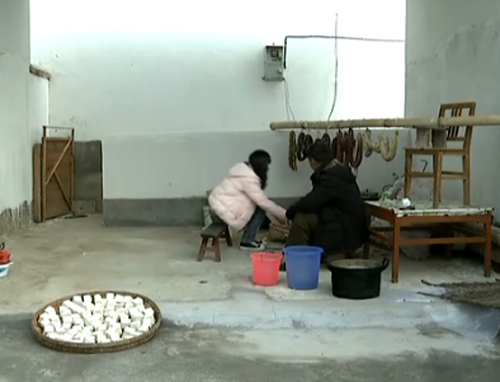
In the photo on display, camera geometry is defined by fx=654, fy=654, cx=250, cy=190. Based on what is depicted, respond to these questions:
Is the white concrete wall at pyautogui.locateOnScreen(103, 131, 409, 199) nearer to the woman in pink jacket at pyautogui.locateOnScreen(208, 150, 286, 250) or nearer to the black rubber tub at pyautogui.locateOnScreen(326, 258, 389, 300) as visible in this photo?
the woman in pink jacket at pyautogui.locateOnScreen(208, 150, 286, 250)

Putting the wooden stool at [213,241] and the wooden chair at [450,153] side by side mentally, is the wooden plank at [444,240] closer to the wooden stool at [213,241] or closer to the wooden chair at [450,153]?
the wooden chair at [450,153]

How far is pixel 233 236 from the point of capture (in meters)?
6.96

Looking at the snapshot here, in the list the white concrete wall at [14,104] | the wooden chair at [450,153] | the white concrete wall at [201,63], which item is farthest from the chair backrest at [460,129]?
the white concrete wall at [14,104]

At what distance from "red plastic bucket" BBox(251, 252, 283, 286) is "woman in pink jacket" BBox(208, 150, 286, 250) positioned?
48.4 inches

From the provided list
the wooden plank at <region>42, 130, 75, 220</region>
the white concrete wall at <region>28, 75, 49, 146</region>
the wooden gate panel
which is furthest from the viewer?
the wooden plank at <region>42, 130, 75, 220</region>

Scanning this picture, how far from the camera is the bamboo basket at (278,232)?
6.59 meters

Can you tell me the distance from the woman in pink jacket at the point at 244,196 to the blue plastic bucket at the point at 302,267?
1.30 meters

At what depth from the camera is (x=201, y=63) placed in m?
9.02

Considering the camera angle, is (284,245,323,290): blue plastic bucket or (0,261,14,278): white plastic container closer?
(284,245,323,290): blue plastic bucket

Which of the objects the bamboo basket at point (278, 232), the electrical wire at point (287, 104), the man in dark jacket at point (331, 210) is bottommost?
the bamboo basket at point (278, 232)

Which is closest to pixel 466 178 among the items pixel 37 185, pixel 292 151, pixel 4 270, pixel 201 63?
pixel 292 151

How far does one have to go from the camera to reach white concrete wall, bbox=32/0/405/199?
29.1 ft

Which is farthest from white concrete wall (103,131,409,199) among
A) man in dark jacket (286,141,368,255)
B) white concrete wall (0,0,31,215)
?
man in dark jacket (286,141,368,255)

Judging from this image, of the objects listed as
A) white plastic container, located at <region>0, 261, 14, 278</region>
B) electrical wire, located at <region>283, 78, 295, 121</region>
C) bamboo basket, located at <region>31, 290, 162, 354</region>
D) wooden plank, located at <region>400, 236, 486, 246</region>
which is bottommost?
→ bamboo basket, located at <region>31, 290, 162, 354</region>
